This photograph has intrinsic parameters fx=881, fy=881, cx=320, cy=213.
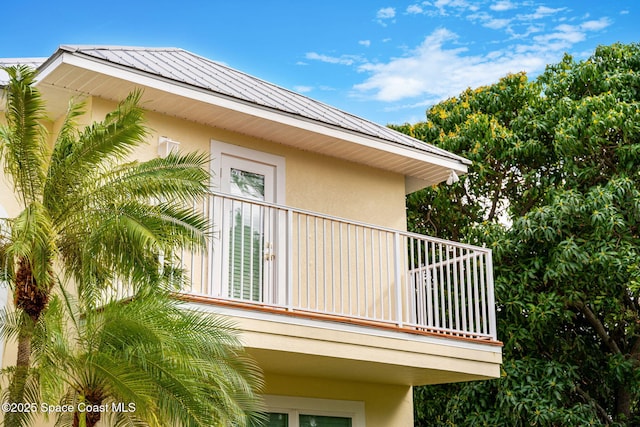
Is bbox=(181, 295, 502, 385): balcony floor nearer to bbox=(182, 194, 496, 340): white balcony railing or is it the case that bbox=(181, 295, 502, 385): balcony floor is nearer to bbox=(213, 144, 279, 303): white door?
bbox=(182, 194, 496, 340): white balcony railing

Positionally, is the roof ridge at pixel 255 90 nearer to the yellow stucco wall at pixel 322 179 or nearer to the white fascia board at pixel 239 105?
the white fascia board at pixel 239 105

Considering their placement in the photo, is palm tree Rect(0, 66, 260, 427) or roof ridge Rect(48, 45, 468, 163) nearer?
palm tree Rect(0, 66, 260, 427)

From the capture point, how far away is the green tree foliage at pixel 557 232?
560 inches

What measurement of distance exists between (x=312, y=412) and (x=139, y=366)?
4641 mm

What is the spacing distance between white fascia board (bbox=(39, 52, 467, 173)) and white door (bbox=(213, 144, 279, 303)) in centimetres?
90

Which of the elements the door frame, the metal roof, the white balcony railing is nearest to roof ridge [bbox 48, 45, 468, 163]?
the metal roof

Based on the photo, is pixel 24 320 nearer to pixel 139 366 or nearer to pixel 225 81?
pixel 139 366

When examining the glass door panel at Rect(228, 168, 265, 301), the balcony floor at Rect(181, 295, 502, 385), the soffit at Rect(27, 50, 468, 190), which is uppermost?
the soffit at Rect(27, 50, 468, 190)

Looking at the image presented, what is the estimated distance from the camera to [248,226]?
38.8ft

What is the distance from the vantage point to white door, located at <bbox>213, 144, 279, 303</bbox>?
10.7 meters

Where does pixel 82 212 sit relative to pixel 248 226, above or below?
below

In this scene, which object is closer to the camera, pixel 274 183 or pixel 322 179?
pixel 274 183

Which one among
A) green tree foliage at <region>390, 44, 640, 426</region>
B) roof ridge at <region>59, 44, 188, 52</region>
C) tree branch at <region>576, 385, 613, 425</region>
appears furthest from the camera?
tree branch at <region>576, 385, 613, 425</region>

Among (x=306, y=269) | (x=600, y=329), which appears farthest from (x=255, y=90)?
(x=600, y=329)
